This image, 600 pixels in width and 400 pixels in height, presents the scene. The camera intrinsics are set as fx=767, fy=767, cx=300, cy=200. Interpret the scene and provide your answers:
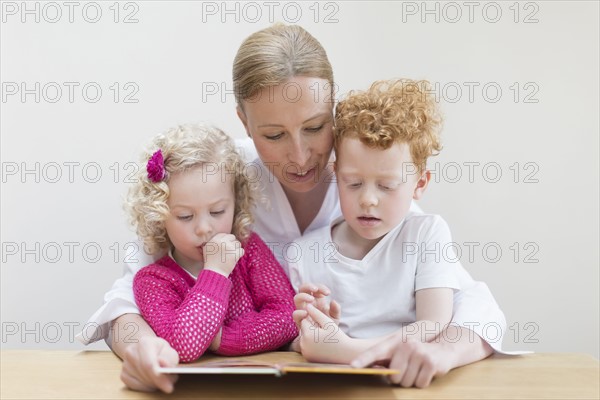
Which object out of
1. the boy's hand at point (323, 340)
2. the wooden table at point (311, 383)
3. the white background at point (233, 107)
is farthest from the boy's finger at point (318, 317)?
the white background at point (233, 107)

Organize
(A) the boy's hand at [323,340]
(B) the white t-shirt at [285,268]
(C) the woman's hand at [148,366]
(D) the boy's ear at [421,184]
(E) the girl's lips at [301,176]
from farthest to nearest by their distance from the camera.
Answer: (E) the girl's lips at [301,176]
(D) the boy's ear at [421,184]
(B) the white t-shirt at [285,268]
(A) the boy's hand at [323,340]
(C) the woman's hand at [148,366]

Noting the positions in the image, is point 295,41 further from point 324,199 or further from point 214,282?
point 214,282

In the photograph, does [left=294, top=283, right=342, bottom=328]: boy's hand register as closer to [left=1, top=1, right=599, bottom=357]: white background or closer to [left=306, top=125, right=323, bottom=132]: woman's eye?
[left=306, top=125, right=323, bottom=132]: woman's eye

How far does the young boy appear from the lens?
144cm

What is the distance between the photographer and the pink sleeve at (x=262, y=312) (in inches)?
57.1

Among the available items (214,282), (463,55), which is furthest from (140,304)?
(463,55)

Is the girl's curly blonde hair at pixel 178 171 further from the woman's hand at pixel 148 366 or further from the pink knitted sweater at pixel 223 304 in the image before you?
the woman's hand at pixel 148 366

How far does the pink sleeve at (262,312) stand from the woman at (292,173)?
71 millimetres

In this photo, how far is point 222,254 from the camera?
1465 millimetres

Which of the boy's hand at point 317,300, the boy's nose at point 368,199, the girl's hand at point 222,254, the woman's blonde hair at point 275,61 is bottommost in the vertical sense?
the boy's hand at point 317,300

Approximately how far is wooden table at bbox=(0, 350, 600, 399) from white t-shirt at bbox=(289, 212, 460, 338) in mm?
200

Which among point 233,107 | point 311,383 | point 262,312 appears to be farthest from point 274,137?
point 233,107

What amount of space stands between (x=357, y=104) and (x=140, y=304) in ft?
1.88

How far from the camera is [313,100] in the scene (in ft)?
5.12
